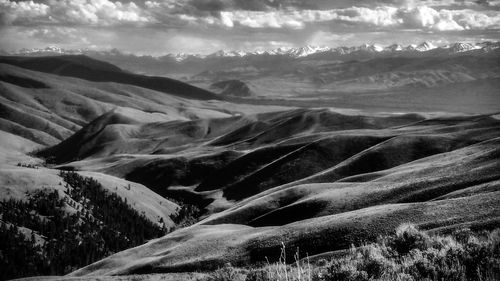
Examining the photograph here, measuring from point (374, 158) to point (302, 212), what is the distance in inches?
3441

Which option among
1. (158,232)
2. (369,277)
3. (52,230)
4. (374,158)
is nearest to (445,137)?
(374,158)

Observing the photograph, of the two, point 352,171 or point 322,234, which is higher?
point 322,234

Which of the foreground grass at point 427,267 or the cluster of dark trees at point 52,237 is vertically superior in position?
the foreground grass at point 427,267

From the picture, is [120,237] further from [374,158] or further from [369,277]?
[369,277]

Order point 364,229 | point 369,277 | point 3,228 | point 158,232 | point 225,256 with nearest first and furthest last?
point 369,277
point 364,229
point 225,256
point 3,228
point 158,232

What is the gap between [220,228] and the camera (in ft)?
337

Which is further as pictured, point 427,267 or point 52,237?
point 52,237

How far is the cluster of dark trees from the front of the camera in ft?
524

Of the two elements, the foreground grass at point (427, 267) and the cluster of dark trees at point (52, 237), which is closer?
the foreground grass at point (427, 267)

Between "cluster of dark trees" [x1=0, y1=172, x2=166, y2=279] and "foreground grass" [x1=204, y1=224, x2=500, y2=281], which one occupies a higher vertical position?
"foreground grass" [x1=204, y1=224, x2=500, y2=281]

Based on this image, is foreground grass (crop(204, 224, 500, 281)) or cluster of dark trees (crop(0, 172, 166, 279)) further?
cluster of dark trees (crop(0, 172, 166, 279))

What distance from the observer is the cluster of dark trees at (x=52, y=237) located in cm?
15975

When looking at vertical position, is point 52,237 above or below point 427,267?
below

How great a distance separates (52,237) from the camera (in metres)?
178
